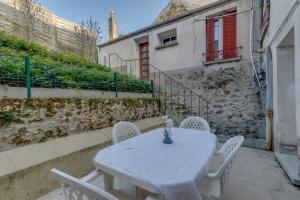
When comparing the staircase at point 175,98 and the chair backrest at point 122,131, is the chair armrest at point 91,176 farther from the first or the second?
the staircase at point 175,98

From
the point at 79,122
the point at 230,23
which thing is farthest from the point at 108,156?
the point at 230,23

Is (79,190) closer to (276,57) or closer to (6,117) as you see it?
(6,117)

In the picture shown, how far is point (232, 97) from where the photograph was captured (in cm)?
492

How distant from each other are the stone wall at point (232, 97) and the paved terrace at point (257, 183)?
4.51ft

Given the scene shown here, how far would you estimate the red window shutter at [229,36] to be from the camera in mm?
5055

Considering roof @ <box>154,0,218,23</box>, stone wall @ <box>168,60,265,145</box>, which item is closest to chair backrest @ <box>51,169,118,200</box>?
stone wall @ <box>168,60,265,145</box>

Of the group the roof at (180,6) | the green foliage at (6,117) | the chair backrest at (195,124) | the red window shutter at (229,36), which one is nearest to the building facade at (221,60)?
the red window shutter at (229,36)

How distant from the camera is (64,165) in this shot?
2465 millimetres

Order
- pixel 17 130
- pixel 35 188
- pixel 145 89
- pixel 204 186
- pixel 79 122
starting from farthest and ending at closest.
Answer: pixel 145 89, pixel 79 122, pixel 17 130, pixel 35 188, pixel 204 186

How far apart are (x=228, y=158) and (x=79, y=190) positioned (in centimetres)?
116

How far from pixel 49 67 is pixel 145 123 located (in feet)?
8.32

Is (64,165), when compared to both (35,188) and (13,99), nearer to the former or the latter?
(35,188)

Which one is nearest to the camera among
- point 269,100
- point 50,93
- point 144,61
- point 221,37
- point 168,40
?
point 50,93

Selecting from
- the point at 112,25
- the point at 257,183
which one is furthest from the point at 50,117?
the point at 112,25
